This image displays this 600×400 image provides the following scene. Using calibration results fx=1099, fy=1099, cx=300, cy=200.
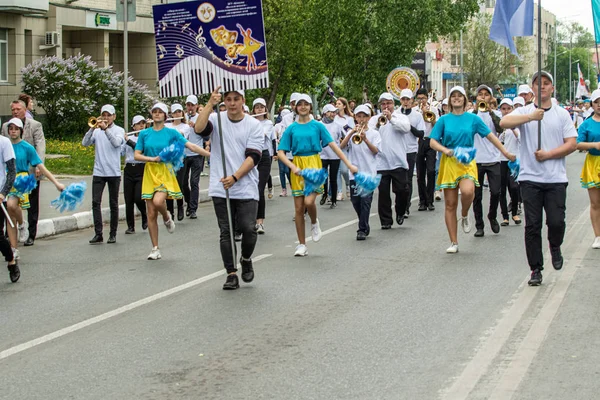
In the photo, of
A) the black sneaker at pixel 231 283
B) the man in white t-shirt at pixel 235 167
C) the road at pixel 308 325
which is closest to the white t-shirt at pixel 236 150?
the man in white t-shirt at pixel 235 167

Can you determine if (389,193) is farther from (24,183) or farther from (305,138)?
(24,183)

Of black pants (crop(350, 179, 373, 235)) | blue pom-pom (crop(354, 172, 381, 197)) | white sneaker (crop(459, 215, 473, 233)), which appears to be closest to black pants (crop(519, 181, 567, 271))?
white sneaker (crop(459, 215, 473, 233))

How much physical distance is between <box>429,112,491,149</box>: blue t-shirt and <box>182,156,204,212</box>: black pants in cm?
597

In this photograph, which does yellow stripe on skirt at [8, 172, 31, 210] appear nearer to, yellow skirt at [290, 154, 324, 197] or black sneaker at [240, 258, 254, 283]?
yellow skirt at [290, 154, 324, 197]

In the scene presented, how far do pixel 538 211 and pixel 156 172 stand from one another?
16.6 feet

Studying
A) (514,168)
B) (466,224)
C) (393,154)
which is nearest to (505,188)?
(514,168)

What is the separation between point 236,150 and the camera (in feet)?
35.3

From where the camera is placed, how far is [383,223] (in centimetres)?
1608

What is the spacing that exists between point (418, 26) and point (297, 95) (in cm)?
2773

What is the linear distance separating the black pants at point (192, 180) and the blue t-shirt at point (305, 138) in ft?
16.9

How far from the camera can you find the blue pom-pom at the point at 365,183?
14.9 metres

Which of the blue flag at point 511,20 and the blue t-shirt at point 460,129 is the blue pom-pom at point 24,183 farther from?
the blue flag at point 511,20

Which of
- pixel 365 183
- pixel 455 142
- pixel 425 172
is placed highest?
pixel 455 142

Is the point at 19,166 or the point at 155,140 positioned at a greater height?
the point at 155,140
